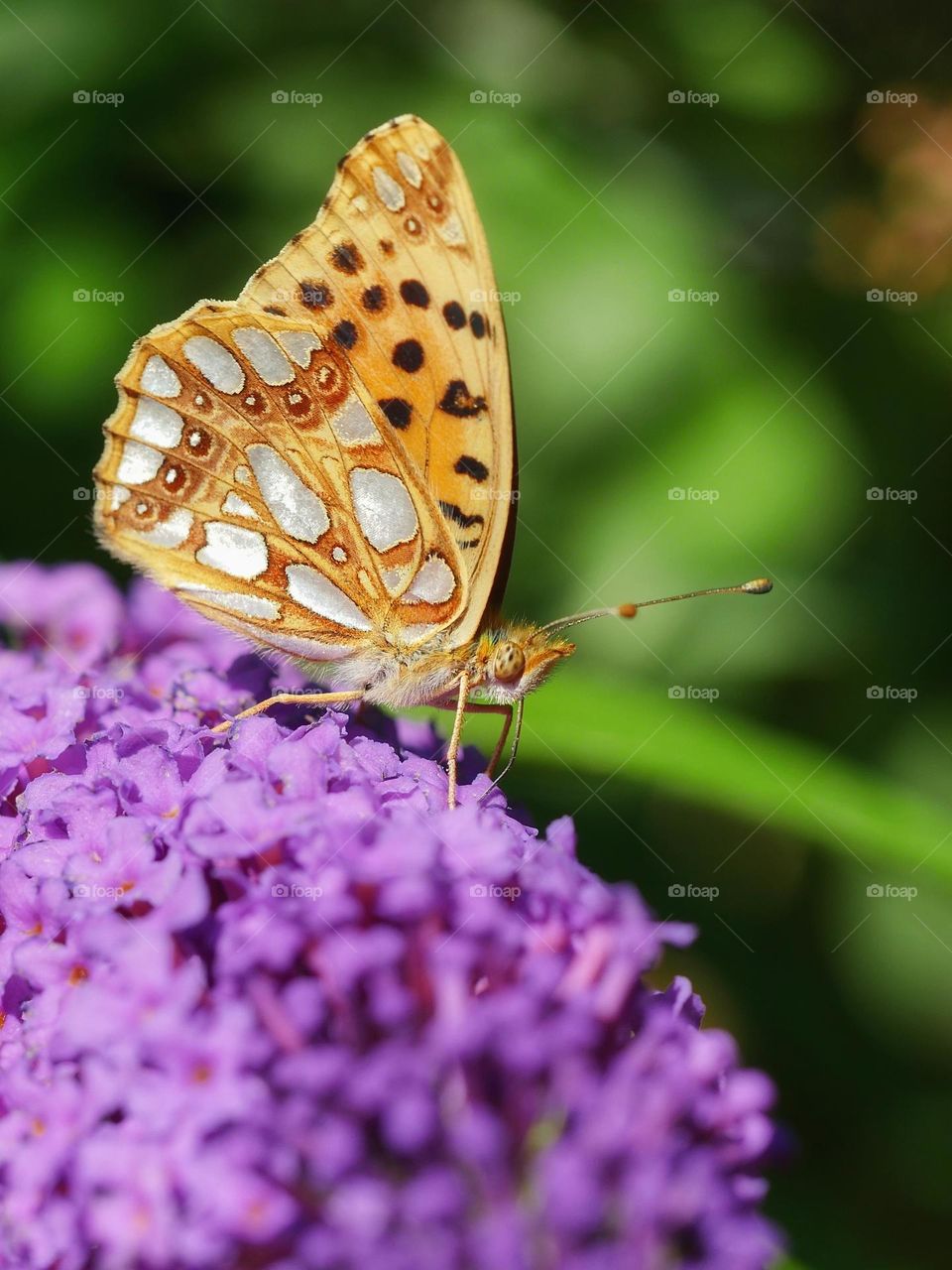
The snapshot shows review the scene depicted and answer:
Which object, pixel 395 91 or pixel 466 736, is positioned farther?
pixel 395 91

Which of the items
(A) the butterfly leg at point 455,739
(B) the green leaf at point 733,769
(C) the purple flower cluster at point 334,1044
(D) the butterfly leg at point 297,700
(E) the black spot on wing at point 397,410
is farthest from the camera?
(B) the green leaf at point 733,769

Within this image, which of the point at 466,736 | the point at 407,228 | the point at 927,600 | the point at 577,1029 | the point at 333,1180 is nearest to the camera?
the point at 333,1180

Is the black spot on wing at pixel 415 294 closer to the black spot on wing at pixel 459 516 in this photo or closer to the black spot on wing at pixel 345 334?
the black spot on wing at pixel 345 334

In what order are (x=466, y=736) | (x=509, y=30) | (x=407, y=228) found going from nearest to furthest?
(x=407, y=228) < (x=466, y=736) < (x=509, y=30)

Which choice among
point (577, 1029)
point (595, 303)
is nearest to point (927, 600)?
point (595, 303)

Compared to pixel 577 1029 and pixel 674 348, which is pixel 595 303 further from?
pixel 577 1029

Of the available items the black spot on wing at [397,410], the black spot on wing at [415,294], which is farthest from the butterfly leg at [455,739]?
the black spot on wing at [415,294]

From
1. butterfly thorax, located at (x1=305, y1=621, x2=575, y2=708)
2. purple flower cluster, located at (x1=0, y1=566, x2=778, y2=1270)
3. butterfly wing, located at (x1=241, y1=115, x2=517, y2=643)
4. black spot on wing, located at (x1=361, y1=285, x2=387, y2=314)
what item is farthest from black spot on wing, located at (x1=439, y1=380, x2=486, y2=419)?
purple flower cluster, located at (x1=0, y1=566, x2=778, y2=1270)
